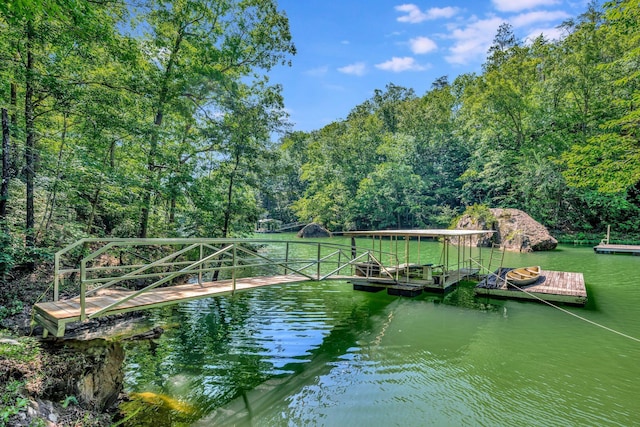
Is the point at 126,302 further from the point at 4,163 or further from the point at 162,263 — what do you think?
the point at 4,163

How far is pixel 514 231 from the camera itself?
24.1 m

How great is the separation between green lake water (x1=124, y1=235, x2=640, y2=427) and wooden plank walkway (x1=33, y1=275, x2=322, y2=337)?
1.35 m

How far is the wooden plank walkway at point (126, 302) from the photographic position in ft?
14.1

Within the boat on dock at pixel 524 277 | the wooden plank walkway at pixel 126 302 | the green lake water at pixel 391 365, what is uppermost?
the wooden plank walkway at pixel 126 302

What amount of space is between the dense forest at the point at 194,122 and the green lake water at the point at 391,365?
469 cm

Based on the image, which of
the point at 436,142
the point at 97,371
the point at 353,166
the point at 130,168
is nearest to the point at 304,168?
the point at 353,166

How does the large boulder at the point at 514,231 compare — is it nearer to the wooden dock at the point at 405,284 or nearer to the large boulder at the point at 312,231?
the wooden dock at the point at 405,284

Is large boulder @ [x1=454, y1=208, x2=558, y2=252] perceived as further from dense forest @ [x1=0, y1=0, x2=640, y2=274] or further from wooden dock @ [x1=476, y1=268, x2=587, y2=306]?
wooden dock @ [x1=476, y1=268, x2=587, y2=306]

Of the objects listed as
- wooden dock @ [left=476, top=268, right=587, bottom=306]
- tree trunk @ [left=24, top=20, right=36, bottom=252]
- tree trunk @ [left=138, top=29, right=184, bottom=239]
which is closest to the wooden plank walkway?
tree trunk @ [left=24, top=20, right=36, bottom=252]

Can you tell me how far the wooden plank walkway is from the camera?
4305 mm

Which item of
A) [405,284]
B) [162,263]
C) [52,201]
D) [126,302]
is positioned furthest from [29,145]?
[405,284]

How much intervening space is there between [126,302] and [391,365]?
494 cm

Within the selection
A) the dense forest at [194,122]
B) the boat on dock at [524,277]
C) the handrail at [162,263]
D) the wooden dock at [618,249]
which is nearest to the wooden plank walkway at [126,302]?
the handrail at [162,263]

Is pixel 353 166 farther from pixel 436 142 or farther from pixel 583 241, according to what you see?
pixel 583 241
